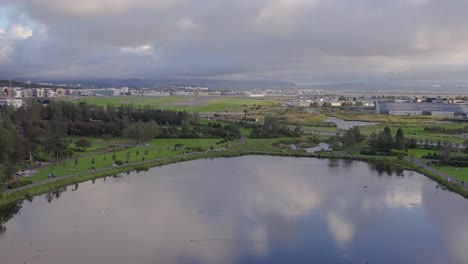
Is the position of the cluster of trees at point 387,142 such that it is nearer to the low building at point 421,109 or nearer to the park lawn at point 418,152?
the park lawn at point 418,152

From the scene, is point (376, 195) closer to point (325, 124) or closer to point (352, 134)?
point (352, 134)

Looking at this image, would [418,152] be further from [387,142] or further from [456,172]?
[456,172]

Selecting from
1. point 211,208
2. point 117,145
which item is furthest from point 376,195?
point 117,145

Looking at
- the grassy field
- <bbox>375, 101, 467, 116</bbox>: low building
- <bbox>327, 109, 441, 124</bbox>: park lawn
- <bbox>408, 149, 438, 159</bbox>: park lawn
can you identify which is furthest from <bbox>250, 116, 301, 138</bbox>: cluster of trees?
<bbox>375, 101, 467, 116</bbox>: low building

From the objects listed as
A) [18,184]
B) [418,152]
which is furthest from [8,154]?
[418,152]

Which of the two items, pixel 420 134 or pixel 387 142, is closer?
pixel 387 142

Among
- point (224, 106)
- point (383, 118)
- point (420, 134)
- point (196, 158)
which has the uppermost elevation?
point (224, 106)
